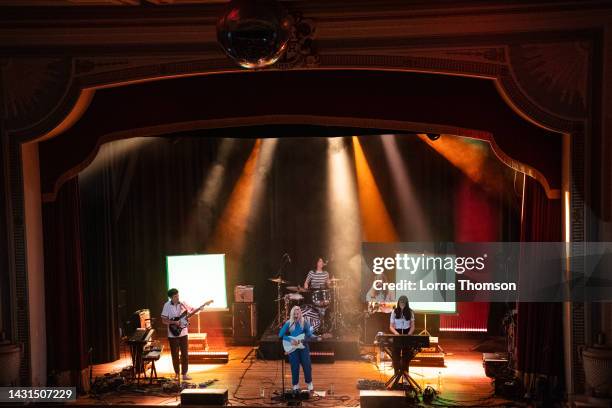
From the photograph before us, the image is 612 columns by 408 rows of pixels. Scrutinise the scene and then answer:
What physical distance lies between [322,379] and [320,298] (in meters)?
1.86

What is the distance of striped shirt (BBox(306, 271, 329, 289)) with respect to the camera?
11078 millimetres

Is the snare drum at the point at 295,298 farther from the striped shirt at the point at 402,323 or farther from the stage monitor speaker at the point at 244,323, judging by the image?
the striped shirt at the point at 402,323

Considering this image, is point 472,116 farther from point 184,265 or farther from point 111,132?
point 184,265

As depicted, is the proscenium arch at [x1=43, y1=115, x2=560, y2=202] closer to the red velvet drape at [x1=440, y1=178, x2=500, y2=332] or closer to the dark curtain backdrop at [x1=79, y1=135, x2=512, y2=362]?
the red velvet drape at [x1=440, y1=178, x2=500, y2=332]

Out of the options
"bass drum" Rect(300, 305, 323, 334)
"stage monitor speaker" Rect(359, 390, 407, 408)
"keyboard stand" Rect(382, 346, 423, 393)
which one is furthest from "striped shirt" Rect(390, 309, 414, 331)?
"stage monitor speaker" Rect(359, 390, 407, 408)

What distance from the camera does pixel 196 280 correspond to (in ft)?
36.9

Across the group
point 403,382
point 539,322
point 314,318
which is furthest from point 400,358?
point 314,318

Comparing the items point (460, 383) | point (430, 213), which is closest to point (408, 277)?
point (430, 213)

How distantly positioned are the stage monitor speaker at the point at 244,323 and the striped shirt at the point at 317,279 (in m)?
1.14

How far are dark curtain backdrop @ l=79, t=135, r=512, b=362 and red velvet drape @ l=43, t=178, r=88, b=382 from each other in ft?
9.70

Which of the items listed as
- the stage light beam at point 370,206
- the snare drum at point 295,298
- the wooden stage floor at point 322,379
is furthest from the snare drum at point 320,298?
the stage light beam at point 370,206

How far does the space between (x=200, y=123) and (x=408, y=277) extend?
17.0ft

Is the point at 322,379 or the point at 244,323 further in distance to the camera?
the point at 244,323

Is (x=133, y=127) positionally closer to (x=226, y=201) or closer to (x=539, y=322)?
(x=226, y=201)
